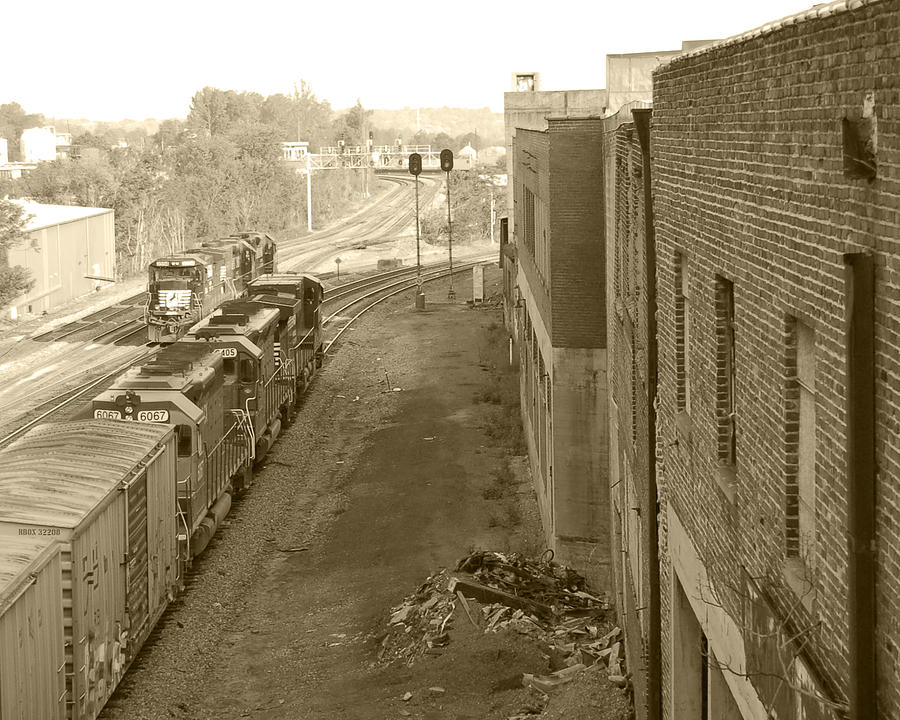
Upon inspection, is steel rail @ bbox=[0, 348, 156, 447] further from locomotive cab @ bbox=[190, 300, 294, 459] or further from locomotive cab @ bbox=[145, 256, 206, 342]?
locomotive cab @ bbox=[190, 300, 294, 459]

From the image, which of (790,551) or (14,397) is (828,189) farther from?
(14,397)

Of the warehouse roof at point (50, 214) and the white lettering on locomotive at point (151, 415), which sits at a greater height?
the warehouse roof at point (50, 214)

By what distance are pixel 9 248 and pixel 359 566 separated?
36474mm

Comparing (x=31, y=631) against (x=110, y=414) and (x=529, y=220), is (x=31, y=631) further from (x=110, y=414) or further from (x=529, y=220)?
(x=529, y=220)

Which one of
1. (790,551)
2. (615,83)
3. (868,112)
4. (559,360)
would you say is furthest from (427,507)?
(868,112)

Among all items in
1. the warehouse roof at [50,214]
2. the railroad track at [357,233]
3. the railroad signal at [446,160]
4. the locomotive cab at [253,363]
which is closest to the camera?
the locomotive cab at [253,363]

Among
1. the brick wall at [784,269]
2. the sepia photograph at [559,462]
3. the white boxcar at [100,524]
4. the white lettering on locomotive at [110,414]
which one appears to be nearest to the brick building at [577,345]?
the sepia photograph at [559,462]

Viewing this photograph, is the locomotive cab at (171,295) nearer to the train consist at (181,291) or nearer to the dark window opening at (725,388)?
the train consist at (181,291)

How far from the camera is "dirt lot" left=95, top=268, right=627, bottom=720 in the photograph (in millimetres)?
16422

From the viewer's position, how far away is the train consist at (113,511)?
12.9 metres

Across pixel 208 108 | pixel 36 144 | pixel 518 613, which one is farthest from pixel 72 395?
pixel 36 144

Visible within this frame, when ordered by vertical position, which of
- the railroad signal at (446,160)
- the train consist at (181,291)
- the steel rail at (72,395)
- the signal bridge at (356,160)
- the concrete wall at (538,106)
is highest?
the signal bridge at (356,160)

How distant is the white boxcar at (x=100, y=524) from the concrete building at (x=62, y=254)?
3826 cm

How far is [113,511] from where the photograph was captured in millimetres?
15336
